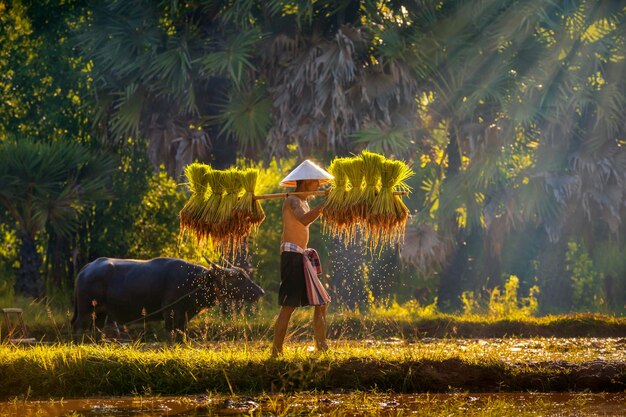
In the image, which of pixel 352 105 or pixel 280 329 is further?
pixel 352 105

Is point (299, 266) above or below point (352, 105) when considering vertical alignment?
below

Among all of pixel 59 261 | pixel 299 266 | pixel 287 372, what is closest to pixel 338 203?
pixel 299 266

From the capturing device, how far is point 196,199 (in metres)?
11.2

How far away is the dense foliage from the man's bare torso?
9.52m

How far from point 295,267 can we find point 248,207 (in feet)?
2.71

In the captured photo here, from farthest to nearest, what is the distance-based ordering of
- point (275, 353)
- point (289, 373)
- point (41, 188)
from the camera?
point (41, 188) → point (275, 353) → point (289, 373)

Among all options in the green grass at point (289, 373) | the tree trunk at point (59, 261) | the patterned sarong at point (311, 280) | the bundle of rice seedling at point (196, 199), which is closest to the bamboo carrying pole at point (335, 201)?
the bundle of rice seedling at point (196, 199)

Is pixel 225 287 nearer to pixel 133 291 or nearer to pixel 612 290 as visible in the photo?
pixel 133 291

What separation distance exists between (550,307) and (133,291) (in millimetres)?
11672

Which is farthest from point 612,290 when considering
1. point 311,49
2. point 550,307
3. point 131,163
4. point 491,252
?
point 131,163

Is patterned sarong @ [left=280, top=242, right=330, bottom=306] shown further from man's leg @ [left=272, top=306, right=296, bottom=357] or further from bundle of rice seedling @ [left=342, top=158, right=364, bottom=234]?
bundle of rice seedling @ [left=342, top=158, right=364, bottom=234]

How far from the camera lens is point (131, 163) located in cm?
2317

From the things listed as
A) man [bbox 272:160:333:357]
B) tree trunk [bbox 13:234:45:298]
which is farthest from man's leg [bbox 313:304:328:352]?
tree trunk [bbox 13:234:45:298]

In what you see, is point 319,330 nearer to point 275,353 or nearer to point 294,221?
point 275,353
